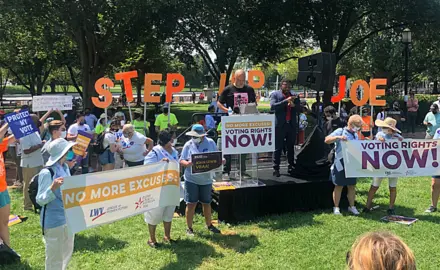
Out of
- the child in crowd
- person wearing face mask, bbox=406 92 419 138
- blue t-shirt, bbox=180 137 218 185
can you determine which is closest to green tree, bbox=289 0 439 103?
person wearing face mask, bbox=406 92 419 138

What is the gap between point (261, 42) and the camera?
2105cm

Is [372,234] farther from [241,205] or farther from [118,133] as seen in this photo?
[118,133]

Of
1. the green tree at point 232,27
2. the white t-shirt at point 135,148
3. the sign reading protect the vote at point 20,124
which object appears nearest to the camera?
the sign reading protect the vote at point 20,124

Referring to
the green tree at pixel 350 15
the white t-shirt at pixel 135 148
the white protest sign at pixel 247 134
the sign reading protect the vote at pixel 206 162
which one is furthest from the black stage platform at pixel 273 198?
the green tree at pixel 350 15

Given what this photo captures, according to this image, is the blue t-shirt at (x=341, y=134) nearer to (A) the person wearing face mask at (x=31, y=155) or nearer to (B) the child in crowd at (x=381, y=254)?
(A) the person wearing face mask at (x=31, y=155)

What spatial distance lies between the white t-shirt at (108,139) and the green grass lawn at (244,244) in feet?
7.19

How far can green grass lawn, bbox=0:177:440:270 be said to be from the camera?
550 centimetres

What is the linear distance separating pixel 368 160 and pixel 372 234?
583 cm

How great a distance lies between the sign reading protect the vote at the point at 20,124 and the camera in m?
6.23

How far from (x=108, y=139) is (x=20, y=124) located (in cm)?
270

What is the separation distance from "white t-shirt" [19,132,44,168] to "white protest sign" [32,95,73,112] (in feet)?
6.29

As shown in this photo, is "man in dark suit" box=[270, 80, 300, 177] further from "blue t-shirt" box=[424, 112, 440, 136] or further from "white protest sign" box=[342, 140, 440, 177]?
"blue t-shirt" box=[424, 112, 440, 136]

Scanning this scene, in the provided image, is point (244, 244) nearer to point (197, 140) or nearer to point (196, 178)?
point (196, 178)

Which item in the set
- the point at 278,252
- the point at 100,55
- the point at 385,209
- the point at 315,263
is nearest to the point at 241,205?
the point at 278,252
